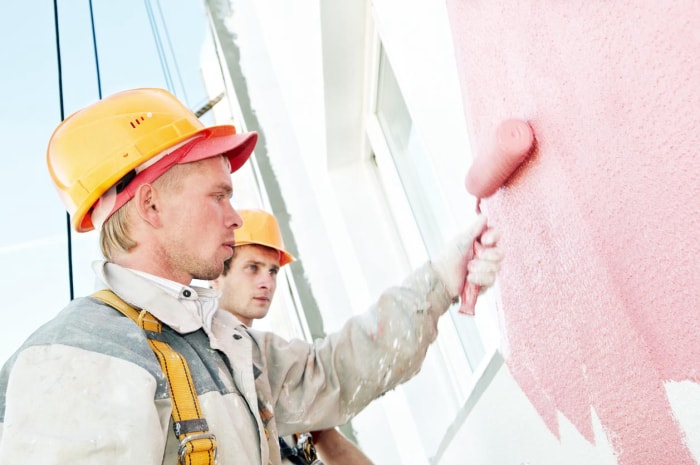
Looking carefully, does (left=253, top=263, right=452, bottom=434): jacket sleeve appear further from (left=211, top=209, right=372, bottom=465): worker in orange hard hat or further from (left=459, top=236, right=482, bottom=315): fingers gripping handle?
(left=211, top=209, right=372, bottom=465): worker in orange hard hat

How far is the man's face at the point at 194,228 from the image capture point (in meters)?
1.71

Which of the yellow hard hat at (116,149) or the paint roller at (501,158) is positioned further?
the yellow hard hat at (116,149)

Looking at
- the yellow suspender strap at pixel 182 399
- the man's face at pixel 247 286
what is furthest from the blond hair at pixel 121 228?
the man's face at pixel 247 286

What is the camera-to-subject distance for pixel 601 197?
1.04 metres

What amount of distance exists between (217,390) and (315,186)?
3740 mm

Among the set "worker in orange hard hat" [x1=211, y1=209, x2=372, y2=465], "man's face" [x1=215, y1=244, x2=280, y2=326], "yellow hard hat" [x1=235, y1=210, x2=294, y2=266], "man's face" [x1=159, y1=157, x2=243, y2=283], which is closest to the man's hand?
"man's face" [x1=159, y1=157, x2=243, y2=283]

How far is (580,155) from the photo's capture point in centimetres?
108

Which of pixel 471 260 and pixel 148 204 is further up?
pixel 148 204

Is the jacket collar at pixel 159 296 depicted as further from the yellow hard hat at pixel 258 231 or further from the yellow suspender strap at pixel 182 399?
the yellow hard hat at pixel 258 231

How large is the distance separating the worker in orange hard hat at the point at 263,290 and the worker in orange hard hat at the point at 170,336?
14.4 inches

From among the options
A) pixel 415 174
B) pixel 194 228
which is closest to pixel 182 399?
pixel 194 228

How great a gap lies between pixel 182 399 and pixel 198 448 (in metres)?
0.11

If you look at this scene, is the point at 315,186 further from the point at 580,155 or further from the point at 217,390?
the point at 580,155

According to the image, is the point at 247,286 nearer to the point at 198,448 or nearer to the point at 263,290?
the point at 263,290
